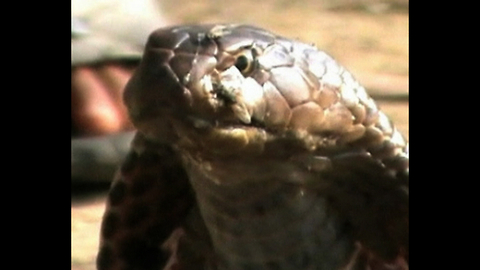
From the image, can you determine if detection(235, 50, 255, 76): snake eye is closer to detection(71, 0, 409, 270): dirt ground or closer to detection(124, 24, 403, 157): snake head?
detection(124, 24, 403, 157): snake head

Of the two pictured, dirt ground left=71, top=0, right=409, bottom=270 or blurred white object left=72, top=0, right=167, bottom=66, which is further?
dirt ground left=71, top=0, right=409, bottom=270

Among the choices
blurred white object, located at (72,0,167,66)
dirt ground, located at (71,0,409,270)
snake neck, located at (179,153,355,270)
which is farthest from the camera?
dirt ground, located at (71,0,409,270)

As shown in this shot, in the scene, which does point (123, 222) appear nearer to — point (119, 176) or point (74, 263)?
point (119, 176)

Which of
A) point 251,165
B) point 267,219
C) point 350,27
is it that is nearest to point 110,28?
point 267,219

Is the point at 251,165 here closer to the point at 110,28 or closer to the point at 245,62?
the point at 245,62

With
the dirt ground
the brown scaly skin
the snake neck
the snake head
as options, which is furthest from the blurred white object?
the snake head

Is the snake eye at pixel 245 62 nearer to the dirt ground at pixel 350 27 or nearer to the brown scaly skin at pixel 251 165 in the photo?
the brown scaly skin at pixel 251 165
